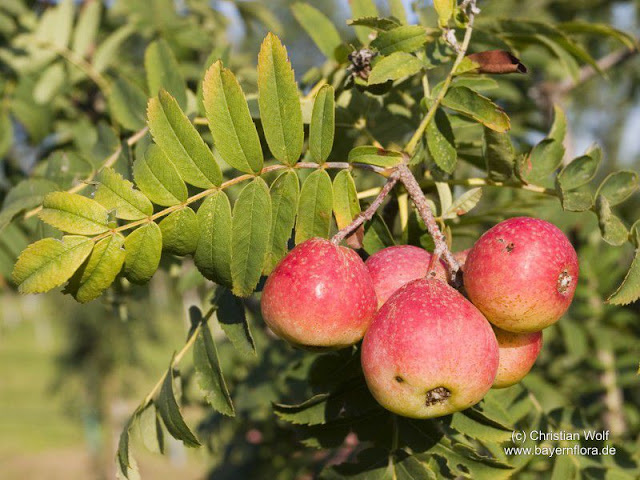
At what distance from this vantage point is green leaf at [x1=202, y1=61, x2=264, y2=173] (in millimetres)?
1308

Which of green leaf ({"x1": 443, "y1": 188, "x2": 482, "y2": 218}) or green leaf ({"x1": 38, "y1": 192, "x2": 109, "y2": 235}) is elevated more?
green leaf ({"x1": 38, "y1": 192, "x2": 109, "y2": 235})

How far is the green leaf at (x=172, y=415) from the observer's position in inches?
51.6

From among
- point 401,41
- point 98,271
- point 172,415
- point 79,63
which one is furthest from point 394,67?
point 79,63

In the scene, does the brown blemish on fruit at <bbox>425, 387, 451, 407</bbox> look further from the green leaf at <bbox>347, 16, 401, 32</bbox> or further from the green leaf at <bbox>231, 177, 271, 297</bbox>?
the green leaf at <bbox>347, 16, 401, 32</bbox>

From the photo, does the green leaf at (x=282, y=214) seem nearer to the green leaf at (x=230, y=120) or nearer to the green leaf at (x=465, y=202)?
the green leaf at (x=230, y=120)

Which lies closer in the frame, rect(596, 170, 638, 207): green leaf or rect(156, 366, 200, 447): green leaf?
rect(156, 366, 200, 447): green leaf

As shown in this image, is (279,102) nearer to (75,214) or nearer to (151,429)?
(75,214)

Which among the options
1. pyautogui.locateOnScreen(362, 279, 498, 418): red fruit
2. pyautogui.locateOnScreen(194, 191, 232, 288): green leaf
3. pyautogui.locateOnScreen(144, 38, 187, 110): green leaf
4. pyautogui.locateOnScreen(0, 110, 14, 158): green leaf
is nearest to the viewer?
pyautogui.locateOnScreen(362, 279, 498, 418): red fruit

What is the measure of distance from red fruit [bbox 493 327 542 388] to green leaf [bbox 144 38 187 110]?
111 cm

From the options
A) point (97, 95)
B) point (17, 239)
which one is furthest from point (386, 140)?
point (97, 95)

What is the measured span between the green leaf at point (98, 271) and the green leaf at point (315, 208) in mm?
376

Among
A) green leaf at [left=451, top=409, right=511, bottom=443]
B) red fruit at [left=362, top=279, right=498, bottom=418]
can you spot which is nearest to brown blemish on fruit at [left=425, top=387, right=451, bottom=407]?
red fruit at [left=362, top=279, right=498, bottom=418]

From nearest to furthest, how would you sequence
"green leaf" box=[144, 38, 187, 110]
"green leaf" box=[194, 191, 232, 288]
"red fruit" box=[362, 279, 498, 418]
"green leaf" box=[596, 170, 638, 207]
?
"red fruit" box=[362, 279, 498, 418] → "green leaf" box=[194, 191, 232, 288] → "green leaf" box=[596, 170, 638, 207] → "green leaf" box=[144, 38, 187, 110]

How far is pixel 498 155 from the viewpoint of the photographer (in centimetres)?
147
